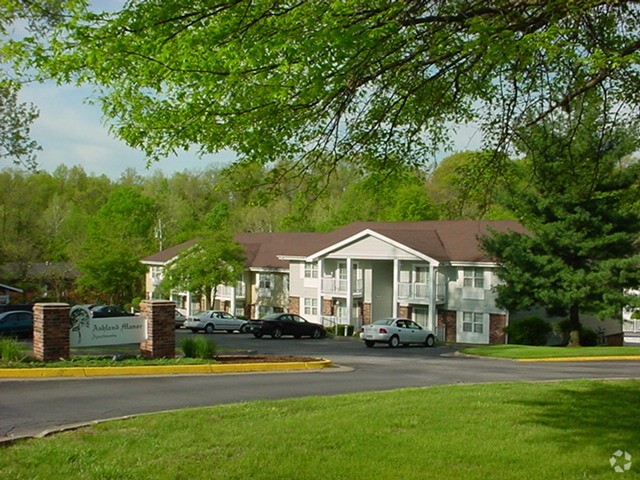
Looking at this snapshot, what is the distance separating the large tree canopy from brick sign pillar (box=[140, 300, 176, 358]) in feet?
35.6

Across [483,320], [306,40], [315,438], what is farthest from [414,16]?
[483,320]

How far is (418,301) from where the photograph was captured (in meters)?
45.2

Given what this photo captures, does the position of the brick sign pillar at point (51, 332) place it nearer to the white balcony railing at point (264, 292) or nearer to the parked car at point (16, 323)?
the parked car at point (16, 323)

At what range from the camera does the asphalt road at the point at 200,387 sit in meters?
12.5

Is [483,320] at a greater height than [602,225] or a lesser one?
lesser

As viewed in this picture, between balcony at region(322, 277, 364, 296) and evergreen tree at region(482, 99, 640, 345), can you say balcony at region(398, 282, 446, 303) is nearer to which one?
balcony at region(322, 277, 364, 296)

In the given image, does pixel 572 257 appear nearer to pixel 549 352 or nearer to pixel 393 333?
pixel 549 352

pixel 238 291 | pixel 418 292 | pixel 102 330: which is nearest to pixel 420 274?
pixel 418 292

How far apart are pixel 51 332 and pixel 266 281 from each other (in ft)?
120

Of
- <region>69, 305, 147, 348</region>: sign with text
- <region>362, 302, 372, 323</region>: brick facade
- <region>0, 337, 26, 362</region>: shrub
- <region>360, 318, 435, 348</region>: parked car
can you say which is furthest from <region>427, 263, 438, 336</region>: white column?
<region>0, 337, 26, 362</region>: shrub

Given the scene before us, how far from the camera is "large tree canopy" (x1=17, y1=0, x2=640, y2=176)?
8328 mm

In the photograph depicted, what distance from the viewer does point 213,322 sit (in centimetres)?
4603

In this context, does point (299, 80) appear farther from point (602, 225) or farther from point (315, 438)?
point (602, 225)

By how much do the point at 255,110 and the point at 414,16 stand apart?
257cm
